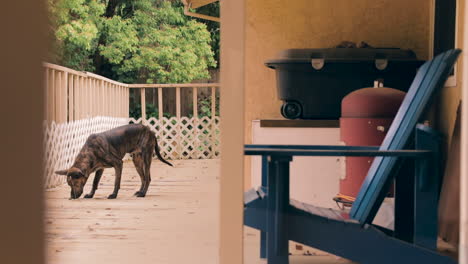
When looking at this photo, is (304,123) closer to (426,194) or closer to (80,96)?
(426,194)

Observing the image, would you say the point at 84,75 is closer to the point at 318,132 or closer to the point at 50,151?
the point at 50,151

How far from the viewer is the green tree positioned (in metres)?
9.33

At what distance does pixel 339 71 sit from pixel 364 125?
0.76 metres

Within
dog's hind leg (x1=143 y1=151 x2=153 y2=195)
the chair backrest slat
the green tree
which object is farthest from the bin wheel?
the green tree

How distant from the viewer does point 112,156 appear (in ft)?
15.5

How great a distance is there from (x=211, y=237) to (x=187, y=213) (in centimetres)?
78

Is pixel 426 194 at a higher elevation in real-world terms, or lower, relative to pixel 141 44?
lower

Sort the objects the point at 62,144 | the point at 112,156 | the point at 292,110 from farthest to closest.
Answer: the point at 62,144, the point at 112,156, the point at 292,110

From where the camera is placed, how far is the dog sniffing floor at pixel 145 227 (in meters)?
2.63

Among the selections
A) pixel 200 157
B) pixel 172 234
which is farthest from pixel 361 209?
pixel 200 157

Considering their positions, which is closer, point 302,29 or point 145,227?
point 145,227

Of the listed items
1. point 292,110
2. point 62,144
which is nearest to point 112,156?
point 62,144

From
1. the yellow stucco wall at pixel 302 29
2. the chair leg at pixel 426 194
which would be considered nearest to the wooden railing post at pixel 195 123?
the yellow stucco wall at pixel 302 29

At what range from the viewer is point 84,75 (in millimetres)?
6219
